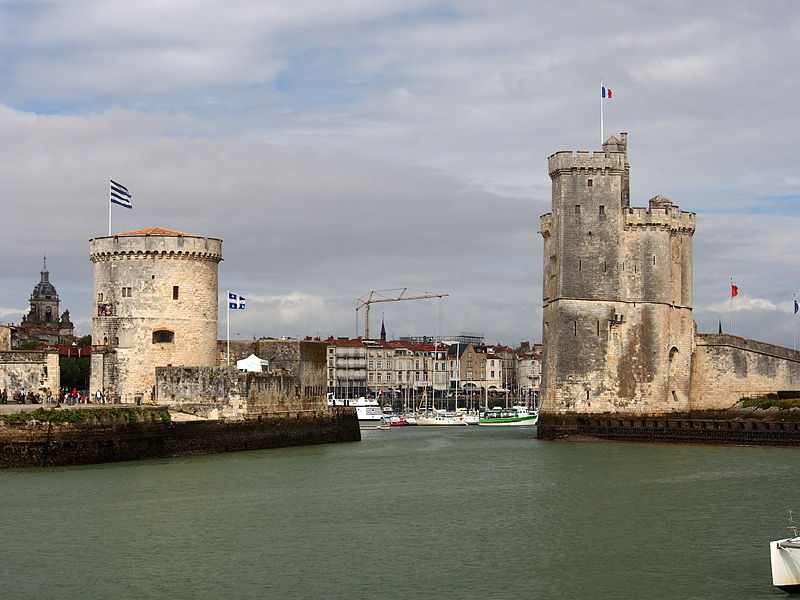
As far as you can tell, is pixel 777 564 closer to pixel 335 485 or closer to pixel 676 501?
pixel 676 501

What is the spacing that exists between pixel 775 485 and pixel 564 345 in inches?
809

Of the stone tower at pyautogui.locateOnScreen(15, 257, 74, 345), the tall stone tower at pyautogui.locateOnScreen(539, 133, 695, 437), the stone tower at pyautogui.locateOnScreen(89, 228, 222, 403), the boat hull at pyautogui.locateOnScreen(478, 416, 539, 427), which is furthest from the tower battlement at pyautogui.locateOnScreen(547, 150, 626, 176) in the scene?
the stone tower at pyautogui.locateOnScreen(15, 257, 74, 345)

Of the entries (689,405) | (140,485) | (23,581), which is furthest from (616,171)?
(23,581)

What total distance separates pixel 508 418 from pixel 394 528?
63556 millimetres

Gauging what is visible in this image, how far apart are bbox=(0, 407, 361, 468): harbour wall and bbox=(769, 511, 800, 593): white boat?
25541mm

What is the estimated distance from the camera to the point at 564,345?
5744 centimetres

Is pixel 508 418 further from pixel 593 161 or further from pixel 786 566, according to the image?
pixel 786 566

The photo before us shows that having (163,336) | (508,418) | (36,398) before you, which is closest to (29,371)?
(36,398)

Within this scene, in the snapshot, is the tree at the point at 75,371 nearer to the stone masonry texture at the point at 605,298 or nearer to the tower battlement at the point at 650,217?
the stone masonry texture at the point at 605,298

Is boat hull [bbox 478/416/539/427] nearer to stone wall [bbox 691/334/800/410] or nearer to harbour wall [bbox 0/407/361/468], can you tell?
stone wall [bbox 691/334/800/410]

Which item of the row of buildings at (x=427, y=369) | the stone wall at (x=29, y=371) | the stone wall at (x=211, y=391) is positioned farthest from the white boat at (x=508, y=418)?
the stone wall at (x=29, y=371)

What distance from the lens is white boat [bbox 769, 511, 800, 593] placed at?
21.9 meters

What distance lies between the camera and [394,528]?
99.3ft

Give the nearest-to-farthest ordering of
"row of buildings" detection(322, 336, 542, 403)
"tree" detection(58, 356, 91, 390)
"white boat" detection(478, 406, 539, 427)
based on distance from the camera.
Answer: "tree" detection(58, 356, 91, 390) < "white boat" detection(478, 406, 539, 427) < "row of buildings" detection(322, 336, 542, 403)
